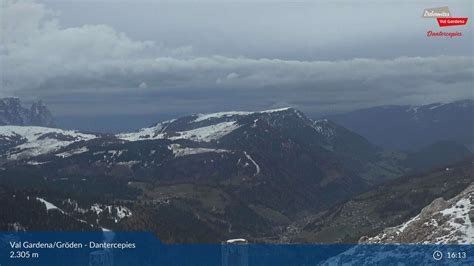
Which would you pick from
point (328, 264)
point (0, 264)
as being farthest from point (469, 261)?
point (0, 264)

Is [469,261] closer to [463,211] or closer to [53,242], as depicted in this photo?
[463,211]

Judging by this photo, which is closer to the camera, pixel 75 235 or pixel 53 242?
pixel 53 242

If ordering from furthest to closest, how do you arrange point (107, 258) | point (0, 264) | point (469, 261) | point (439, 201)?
point (107, 258)
point (0, 264)
point (439, 201)
point (469, 261)

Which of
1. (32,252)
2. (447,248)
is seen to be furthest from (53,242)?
(447,248)

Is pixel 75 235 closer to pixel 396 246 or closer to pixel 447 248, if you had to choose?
pixel 396 246

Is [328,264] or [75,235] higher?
[75,235]

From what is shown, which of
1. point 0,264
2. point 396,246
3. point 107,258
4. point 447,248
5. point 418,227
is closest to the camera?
point 447,248
